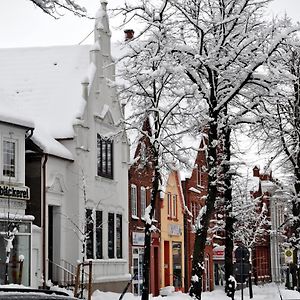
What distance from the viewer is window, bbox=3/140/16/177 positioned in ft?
101

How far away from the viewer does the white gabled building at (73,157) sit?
33.5 metres

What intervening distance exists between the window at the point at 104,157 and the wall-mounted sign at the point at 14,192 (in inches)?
299

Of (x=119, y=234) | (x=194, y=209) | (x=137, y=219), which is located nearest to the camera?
(x=119, y=234)

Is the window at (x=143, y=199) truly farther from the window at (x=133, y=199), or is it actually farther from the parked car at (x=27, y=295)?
the parked car at (x=27, y=295)

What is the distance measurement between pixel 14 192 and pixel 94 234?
287 inches

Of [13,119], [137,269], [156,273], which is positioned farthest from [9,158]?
[156,273]

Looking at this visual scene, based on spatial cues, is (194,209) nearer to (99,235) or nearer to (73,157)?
(99,235)

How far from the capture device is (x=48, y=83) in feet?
124

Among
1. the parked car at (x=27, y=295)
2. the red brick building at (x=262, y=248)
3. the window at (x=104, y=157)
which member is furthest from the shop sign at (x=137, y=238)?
the parked car at (x=27, y=295)

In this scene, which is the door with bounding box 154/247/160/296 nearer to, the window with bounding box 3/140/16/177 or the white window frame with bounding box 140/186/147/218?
the white window frame with bounding box 140/186/147/218

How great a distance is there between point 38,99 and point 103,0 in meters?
6.40

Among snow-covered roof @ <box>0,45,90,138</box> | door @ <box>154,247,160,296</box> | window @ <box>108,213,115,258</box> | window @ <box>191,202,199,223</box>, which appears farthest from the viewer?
window @ <box>191,202,199,223</box>

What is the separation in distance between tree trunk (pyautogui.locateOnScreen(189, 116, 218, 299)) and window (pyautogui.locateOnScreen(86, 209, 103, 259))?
32.1 feet

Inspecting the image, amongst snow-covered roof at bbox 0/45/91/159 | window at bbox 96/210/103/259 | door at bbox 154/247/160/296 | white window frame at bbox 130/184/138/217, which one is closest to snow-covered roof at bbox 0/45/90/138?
snow-covered roof at bbox 0/45/91/159
